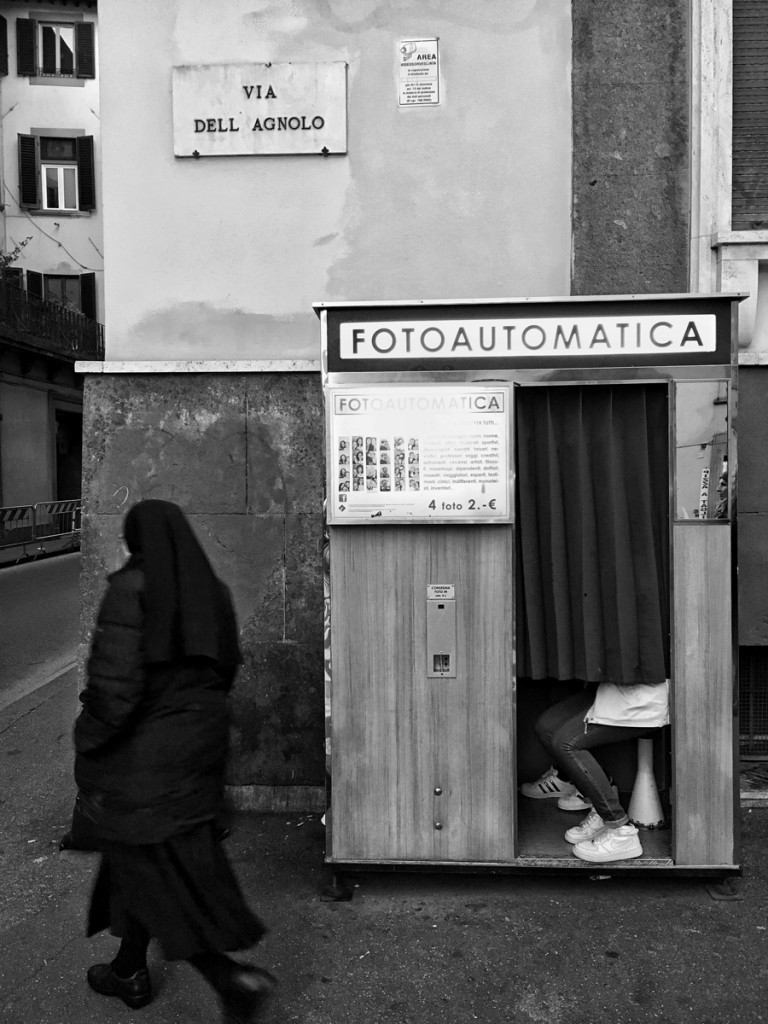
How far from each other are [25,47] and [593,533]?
28.1 metres

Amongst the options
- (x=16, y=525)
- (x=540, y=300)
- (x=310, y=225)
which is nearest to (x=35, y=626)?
(x=310, y=225)

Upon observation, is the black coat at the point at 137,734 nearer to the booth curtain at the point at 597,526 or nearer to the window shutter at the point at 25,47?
the booth curtain at the point at 597,526

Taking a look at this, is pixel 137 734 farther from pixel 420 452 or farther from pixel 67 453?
pixel 67 453

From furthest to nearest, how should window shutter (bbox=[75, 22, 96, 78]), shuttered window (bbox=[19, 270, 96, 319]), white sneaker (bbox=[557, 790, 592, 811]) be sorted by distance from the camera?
shuttered window (bbox=[19, 270, 96, 319])
window shutter (bbox=[75, 22, 96, 78])
white sneaker (bbox=[557, 790, 592, 811])

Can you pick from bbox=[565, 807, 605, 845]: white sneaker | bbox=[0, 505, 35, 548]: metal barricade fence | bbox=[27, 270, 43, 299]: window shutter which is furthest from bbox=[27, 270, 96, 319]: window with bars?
bbox=[565, 807, 605, 845]: white sneaker

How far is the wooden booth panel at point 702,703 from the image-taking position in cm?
389

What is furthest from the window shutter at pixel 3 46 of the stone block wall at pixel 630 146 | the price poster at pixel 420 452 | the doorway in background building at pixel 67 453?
the price poster at pixel 420 452

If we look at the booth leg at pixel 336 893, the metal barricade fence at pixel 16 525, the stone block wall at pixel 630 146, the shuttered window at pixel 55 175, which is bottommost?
the booth leg at pixel 336 893

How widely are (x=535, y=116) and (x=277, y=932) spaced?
14.5 feet

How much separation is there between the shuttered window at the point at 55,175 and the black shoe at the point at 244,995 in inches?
1049

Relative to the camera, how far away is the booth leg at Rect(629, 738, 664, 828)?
4.32 m

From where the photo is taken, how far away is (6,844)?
472 centimetres

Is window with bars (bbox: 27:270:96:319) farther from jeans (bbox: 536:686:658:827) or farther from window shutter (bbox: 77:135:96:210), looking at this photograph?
jeans (bbox: 536:686:658:827)

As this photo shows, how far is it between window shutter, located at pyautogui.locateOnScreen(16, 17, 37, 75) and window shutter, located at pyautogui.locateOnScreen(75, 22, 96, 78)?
1189 millimetres
